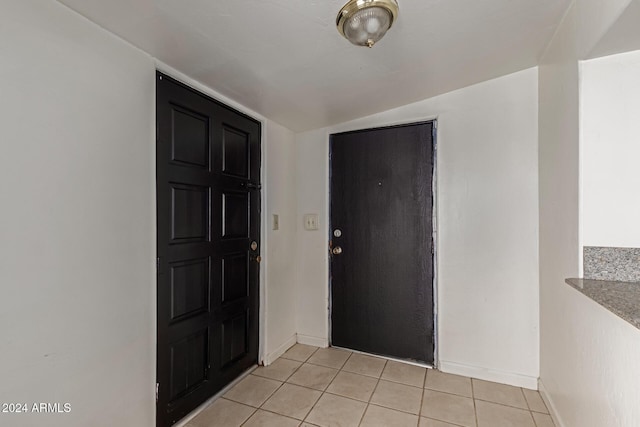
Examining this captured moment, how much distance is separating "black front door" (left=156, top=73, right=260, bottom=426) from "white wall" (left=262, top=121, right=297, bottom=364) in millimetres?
144

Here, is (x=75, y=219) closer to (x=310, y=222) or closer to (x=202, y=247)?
(x=202, y=247)

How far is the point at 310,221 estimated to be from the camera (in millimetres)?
2723

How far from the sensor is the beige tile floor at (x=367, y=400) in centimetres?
169

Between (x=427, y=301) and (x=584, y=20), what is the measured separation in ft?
6.17

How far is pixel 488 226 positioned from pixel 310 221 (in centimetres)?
146

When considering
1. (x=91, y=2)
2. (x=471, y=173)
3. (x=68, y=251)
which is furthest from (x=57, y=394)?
(x=471, y=173)

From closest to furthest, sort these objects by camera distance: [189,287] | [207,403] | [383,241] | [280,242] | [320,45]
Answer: [320,45] < [189,287] < [207,403] < [383,241] < [280,242]

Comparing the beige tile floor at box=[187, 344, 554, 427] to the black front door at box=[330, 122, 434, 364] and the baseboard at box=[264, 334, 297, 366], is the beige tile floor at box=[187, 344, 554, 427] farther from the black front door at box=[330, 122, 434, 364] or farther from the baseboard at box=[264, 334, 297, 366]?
the black front door at box=[330, 122, 434, 364]

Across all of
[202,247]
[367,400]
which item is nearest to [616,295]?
[367,400]

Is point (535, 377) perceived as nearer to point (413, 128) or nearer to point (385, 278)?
point (385, 278)

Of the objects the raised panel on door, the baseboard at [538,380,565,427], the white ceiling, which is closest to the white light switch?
the white ceiling

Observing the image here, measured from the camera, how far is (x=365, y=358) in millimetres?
2457

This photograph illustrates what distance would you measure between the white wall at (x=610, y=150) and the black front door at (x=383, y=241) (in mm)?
1040

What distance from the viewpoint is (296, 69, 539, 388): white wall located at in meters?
1.99
